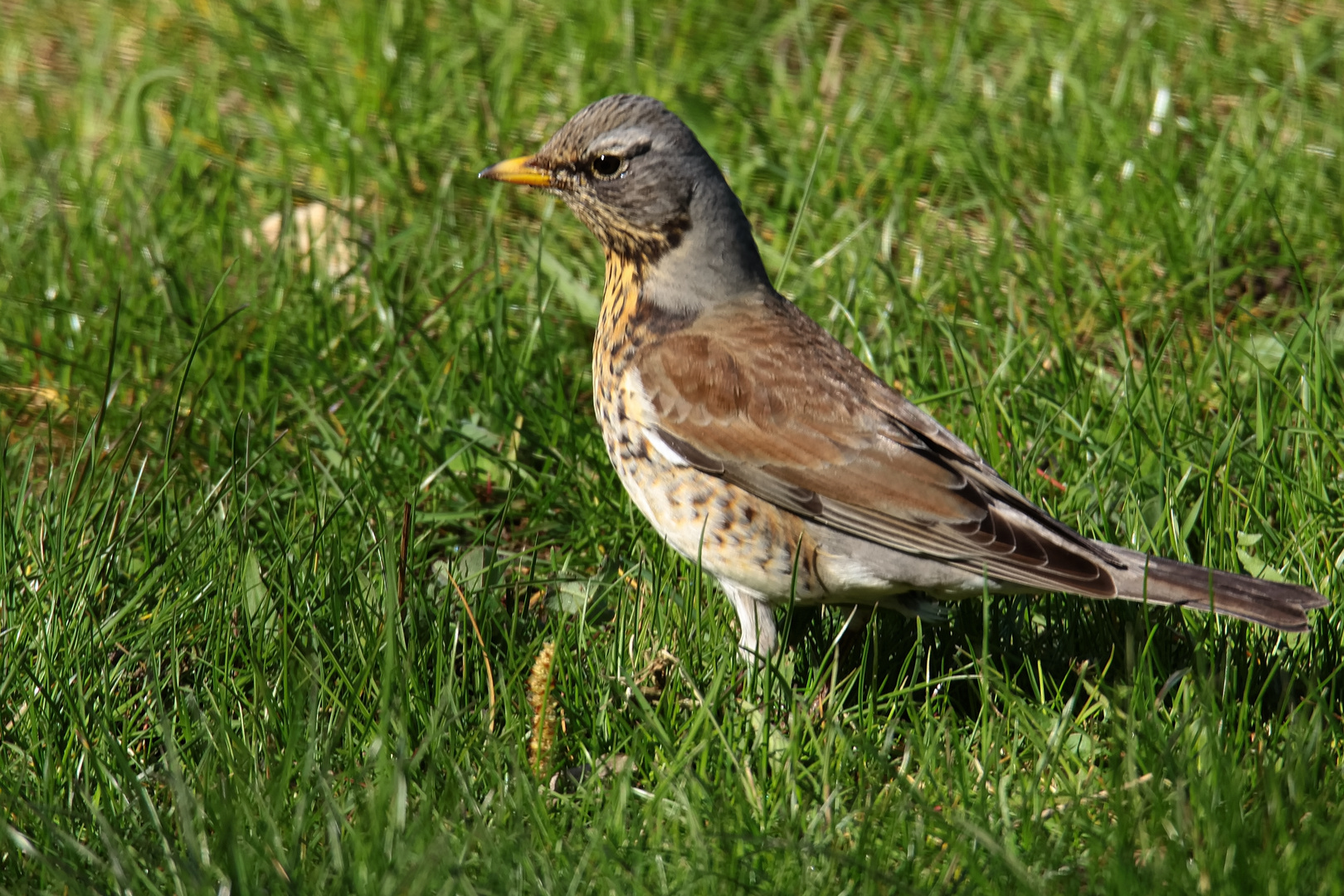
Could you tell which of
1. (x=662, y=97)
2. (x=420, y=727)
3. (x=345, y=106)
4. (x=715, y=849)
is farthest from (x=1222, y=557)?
(x=345, y=106)

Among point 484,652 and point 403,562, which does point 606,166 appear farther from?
point 484,652

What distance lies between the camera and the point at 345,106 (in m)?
6.30

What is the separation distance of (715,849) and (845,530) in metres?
1.05

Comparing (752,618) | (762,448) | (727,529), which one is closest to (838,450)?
(762,448)

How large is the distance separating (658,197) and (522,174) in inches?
17.1

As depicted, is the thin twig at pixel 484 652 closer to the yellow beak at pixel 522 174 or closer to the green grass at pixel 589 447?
the green grass at pixel 589 447

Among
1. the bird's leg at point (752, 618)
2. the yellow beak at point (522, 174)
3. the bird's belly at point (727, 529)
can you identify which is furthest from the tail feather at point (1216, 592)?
the yellow beak at point (522, 174)

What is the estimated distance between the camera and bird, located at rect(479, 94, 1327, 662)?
3512 millimetres

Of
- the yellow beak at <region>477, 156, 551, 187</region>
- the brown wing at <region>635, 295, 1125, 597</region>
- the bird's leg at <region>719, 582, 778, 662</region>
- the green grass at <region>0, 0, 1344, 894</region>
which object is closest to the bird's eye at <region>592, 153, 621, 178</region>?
the yellow beak at <region>477, 156, 551, 187</region>

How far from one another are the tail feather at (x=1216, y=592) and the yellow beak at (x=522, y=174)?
196 centimetres

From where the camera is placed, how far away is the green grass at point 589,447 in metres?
2.91

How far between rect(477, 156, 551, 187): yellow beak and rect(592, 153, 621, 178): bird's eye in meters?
0.17

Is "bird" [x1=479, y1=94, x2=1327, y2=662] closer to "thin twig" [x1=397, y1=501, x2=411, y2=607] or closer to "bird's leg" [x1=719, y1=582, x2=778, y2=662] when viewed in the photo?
"bird's leg" [x1=719, y1=582, x2=778, y2=662]

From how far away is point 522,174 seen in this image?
427cm
